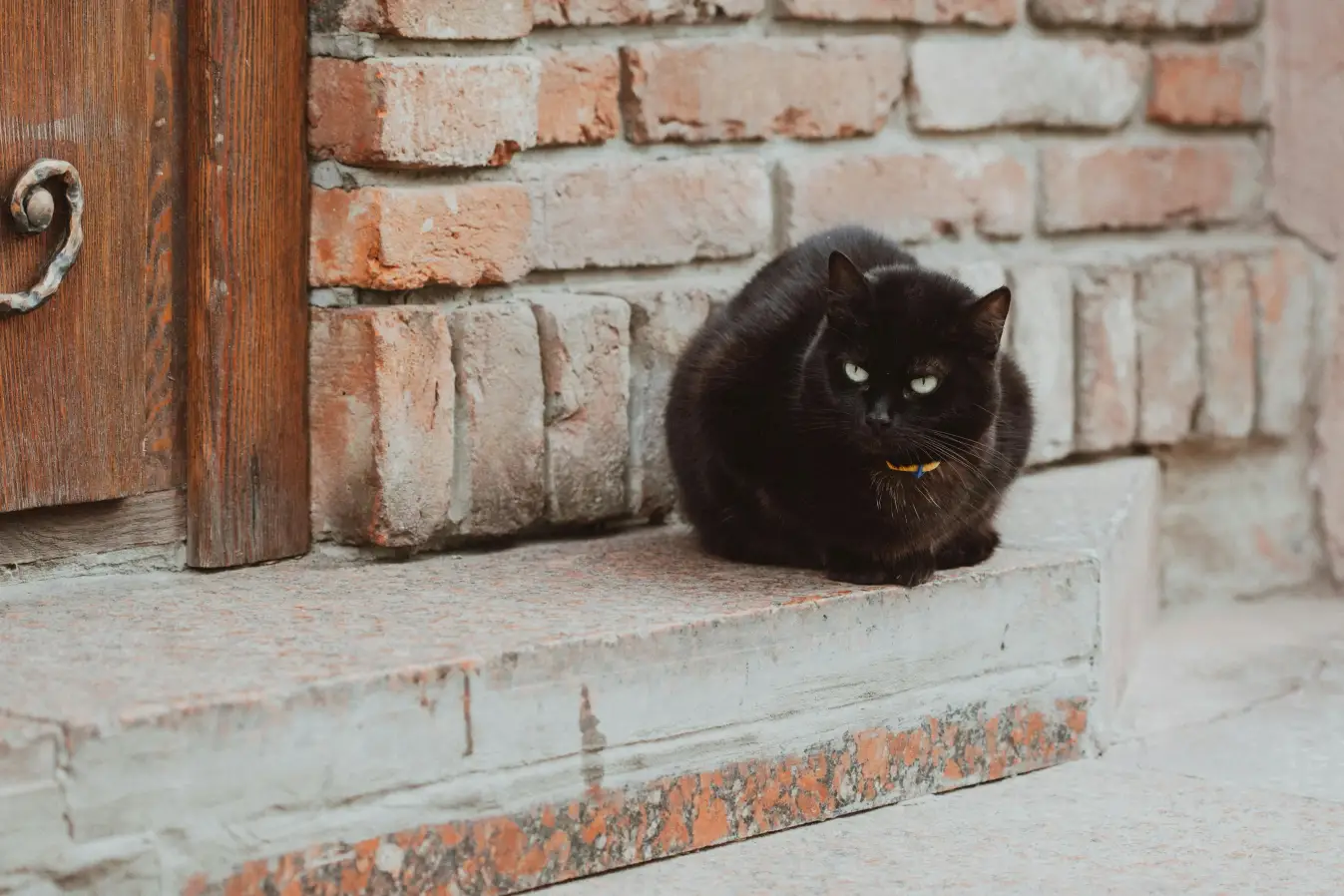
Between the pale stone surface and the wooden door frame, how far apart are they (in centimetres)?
163

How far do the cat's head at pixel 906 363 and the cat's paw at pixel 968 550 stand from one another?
17 cm

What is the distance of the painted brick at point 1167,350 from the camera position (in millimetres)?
2812

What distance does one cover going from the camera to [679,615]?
5.94 ft

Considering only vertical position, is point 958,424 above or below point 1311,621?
above

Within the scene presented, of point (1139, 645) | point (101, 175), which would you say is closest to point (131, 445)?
point (101, 175)

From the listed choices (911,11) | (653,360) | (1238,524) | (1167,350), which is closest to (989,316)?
(653,360)

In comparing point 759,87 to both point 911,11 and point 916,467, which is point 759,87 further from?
point 916,467

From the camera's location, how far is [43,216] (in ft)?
5.97

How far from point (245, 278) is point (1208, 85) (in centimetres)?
173

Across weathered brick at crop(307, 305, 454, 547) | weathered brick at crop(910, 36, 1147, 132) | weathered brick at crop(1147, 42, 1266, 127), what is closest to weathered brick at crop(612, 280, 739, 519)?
weathered brick at crop(307, 305, 454, 547)

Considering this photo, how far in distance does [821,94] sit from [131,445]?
1094mm

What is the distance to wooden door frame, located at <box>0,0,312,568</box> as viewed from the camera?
76.4 inches

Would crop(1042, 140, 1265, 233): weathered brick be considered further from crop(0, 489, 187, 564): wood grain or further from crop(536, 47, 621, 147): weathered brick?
crop(0, 489, 187, 564): wood grain

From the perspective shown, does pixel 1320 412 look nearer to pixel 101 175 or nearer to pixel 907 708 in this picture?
pixel 907 708
